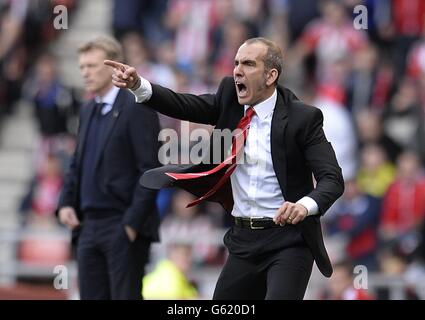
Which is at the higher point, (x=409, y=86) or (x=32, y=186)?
(x=409, y=86)

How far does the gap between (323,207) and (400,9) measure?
7771 millimetres

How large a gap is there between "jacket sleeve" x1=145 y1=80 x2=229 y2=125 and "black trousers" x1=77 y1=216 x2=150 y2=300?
4.86ft

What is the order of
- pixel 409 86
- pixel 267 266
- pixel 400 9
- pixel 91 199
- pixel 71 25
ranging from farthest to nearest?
pixel 71 25
pixel 400 9
pixel 409 86
pixel 91 199
pixel 267 266

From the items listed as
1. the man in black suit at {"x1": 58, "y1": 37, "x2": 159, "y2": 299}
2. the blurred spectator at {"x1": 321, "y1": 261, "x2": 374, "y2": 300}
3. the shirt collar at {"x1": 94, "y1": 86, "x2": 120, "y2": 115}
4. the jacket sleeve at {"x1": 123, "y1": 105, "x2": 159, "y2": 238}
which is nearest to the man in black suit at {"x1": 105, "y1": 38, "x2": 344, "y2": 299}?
Result: the jacket sleeve at {"x1": 123, "y1": 105, "x2": 159, "y2": 238}

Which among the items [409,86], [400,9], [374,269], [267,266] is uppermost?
[400,9]

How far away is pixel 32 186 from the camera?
47.8ft

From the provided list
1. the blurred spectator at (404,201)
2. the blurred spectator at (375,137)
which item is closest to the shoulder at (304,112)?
the blurred spectator at (404,201)

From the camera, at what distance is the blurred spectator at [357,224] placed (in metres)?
12.5

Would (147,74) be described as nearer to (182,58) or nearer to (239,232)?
(182,58)

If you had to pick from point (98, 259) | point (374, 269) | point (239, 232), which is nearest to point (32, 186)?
point (374, 269)

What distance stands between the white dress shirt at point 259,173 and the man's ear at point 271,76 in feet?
0.36

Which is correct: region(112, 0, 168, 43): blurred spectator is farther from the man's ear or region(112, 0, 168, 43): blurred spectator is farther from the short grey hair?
the man's ear

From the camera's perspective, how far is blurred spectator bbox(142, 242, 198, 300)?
11430mm

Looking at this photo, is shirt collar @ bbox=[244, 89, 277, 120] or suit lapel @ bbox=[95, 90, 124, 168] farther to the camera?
suit lapel @ bbox=[95, 90, 124, 168]
